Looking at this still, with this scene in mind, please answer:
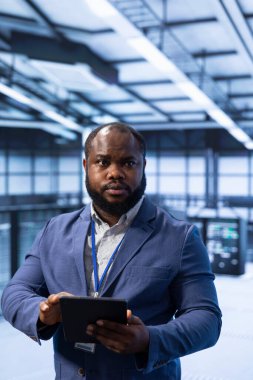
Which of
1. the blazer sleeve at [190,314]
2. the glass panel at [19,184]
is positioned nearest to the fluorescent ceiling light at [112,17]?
the blazer sleeve at [190,314]

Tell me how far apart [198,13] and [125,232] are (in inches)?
303

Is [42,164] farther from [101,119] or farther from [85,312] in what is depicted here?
[85,312]

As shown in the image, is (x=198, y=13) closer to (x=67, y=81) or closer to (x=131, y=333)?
(x=67, y=81)

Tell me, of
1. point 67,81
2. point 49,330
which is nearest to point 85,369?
point 49,330

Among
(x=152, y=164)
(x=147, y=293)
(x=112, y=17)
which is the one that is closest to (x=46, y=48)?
(x=112, y=17)

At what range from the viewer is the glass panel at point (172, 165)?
24369 mm

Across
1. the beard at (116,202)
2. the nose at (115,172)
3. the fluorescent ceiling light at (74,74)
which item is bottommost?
the beard at (116,202)

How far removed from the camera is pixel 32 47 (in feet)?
33.4

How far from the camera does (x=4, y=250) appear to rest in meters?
6.36

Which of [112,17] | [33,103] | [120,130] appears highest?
[33,103]

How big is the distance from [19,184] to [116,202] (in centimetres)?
2421

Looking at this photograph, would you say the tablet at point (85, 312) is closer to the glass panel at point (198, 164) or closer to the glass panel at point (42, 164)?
the glass panel at point (198, 164)

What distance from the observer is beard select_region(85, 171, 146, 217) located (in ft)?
5.79

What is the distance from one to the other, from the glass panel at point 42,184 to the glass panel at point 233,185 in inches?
391
